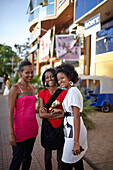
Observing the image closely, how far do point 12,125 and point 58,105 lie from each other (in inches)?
27.2

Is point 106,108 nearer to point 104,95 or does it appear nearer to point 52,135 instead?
point 104,95

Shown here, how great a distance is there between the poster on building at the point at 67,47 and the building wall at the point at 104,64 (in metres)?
1.98

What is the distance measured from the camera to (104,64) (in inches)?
499

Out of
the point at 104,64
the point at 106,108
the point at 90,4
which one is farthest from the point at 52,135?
the point at 104,64

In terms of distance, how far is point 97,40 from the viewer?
13.6 meters

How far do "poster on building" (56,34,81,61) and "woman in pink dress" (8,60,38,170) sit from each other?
9788mm

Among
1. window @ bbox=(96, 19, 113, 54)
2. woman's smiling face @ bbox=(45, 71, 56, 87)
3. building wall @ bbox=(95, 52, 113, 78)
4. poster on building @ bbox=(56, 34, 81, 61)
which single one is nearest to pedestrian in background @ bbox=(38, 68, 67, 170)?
woman's smiling face @ bbox=(45, 71, 56, 87)

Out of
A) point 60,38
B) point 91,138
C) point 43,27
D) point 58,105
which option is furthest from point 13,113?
point 43,27

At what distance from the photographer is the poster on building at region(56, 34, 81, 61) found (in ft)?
39.5

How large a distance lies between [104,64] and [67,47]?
3030mm

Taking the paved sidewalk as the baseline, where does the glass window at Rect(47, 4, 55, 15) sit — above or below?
above

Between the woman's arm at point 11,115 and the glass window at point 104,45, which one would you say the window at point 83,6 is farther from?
the woman's arm at point 11,115

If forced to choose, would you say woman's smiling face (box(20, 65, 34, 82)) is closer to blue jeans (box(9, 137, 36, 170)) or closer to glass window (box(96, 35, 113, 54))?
blue jeans (box(9, 137, 36, 170))

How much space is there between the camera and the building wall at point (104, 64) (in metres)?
12.1
